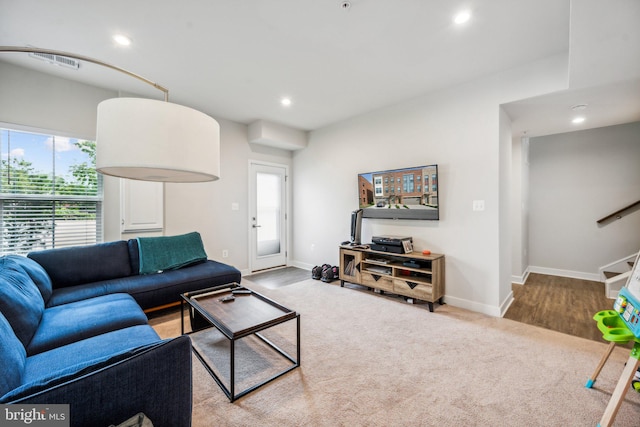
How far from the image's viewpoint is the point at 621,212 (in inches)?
162

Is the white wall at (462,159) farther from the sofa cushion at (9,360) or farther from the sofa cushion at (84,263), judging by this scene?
the sofa cushion at (9,360)

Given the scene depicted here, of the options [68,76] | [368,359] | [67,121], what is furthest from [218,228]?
[368,359]

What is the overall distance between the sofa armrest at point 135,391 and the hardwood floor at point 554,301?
3026mm

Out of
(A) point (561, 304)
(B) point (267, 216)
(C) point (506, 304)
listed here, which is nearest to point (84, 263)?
(B) point (267, 216)

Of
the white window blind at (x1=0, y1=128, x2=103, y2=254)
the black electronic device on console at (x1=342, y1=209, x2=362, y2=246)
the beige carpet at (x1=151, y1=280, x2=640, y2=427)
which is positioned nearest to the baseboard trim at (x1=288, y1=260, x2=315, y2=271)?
the black electronic device on console at (x1=342, y1=209, x2=362, y2=246)

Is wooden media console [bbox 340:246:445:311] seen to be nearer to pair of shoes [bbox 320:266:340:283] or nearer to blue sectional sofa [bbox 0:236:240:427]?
pair of shoes [bbox 320:266:340:283]

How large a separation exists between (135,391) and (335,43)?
2794 mm

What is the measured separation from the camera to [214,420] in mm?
1537

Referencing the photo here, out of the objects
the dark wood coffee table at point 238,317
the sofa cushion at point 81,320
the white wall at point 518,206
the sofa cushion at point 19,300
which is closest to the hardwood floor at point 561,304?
the white wall at point 518,206

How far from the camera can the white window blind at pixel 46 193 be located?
2.82 meters

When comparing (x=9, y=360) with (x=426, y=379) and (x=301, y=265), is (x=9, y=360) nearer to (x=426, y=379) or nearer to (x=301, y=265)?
(x=426, y=379)

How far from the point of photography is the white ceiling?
197 cm

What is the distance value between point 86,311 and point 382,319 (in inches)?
104

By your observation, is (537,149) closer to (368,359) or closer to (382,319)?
(382,319)
